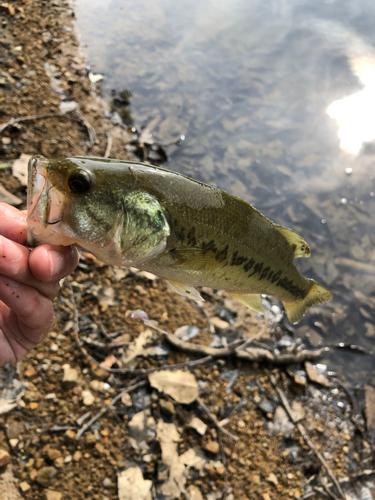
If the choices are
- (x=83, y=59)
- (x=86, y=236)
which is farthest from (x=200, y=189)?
(x=83, y=59)

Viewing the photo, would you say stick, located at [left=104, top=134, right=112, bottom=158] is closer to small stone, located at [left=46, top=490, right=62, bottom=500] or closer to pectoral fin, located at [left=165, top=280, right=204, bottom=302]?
pectoral fin, located at [left=165, top=280, right=204, bottom=302]

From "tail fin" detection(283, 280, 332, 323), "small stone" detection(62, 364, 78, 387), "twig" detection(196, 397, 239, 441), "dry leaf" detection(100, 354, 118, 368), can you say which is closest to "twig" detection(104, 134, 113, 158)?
"dry leaf" detection(100, 354, 118, 368)

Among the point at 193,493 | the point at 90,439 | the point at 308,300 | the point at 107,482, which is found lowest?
the point at 193,493

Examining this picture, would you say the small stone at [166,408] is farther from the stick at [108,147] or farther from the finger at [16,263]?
the stick at [108,147]

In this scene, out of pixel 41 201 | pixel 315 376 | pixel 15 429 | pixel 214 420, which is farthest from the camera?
pixel 315 376

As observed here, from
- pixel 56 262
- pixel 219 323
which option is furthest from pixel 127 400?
pixel 56 262

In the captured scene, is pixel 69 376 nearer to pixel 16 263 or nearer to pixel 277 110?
pixel 16 263

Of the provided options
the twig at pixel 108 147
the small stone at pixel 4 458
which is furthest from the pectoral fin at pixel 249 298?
the twig at pixel 108 147
